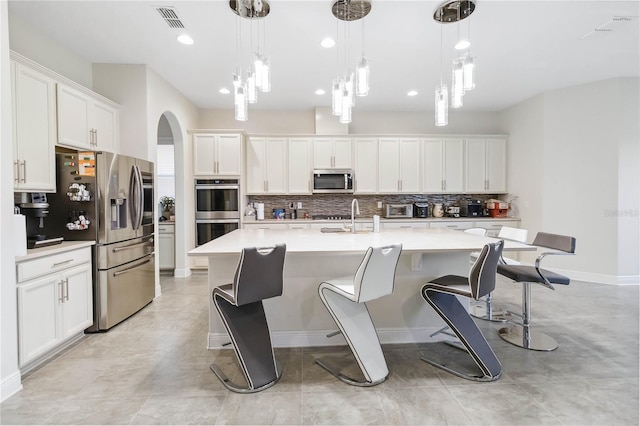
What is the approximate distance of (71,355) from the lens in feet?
8.05

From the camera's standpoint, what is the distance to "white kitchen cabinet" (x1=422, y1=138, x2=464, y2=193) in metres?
5.49

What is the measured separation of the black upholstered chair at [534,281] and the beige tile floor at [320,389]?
0.11 m

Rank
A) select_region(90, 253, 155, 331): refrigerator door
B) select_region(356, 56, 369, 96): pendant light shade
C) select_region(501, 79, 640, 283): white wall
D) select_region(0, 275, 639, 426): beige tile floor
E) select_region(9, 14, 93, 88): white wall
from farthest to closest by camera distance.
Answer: select_region(501, 79, 640, 283): white wall < select_region(90, 253, 155, 331): refrigerator door < select_region(9, 14, 93, 88): white wall < select_region(356, 56, 369, 96): pendant light shade < select_region(0, 275, 639, 426): beige tile floor

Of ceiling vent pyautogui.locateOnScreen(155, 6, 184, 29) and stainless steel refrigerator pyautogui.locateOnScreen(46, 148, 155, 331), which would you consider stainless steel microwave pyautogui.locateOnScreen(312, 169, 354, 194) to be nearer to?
stainless steel refrigerator pyautogui.locateOnScreen(46, 148, 155, 331)

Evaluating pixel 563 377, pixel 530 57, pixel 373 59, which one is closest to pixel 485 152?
pixel 530 57

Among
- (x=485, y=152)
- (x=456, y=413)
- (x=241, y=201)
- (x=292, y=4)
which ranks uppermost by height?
(x=292, y=4)

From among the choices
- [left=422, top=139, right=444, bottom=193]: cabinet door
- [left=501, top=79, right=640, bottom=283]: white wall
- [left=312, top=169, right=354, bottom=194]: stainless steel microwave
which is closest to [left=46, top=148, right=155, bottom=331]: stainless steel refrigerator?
[left=312, top=169, right=354, bottom=194]: stainless steel microwave

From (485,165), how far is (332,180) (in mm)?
2827

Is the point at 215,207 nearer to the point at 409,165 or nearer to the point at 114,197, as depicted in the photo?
the point at 114,197

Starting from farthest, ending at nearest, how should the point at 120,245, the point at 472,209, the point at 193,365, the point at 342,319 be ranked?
the point at 472,209
the point at 120,245
the point at 193,365
the point at 342,319

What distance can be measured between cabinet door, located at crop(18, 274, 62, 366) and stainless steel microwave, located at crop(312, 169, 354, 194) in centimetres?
370

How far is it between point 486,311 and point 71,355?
3842mm

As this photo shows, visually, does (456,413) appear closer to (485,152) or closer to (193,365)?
(193,365)

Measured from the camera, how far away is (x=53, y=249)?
2.37 m
